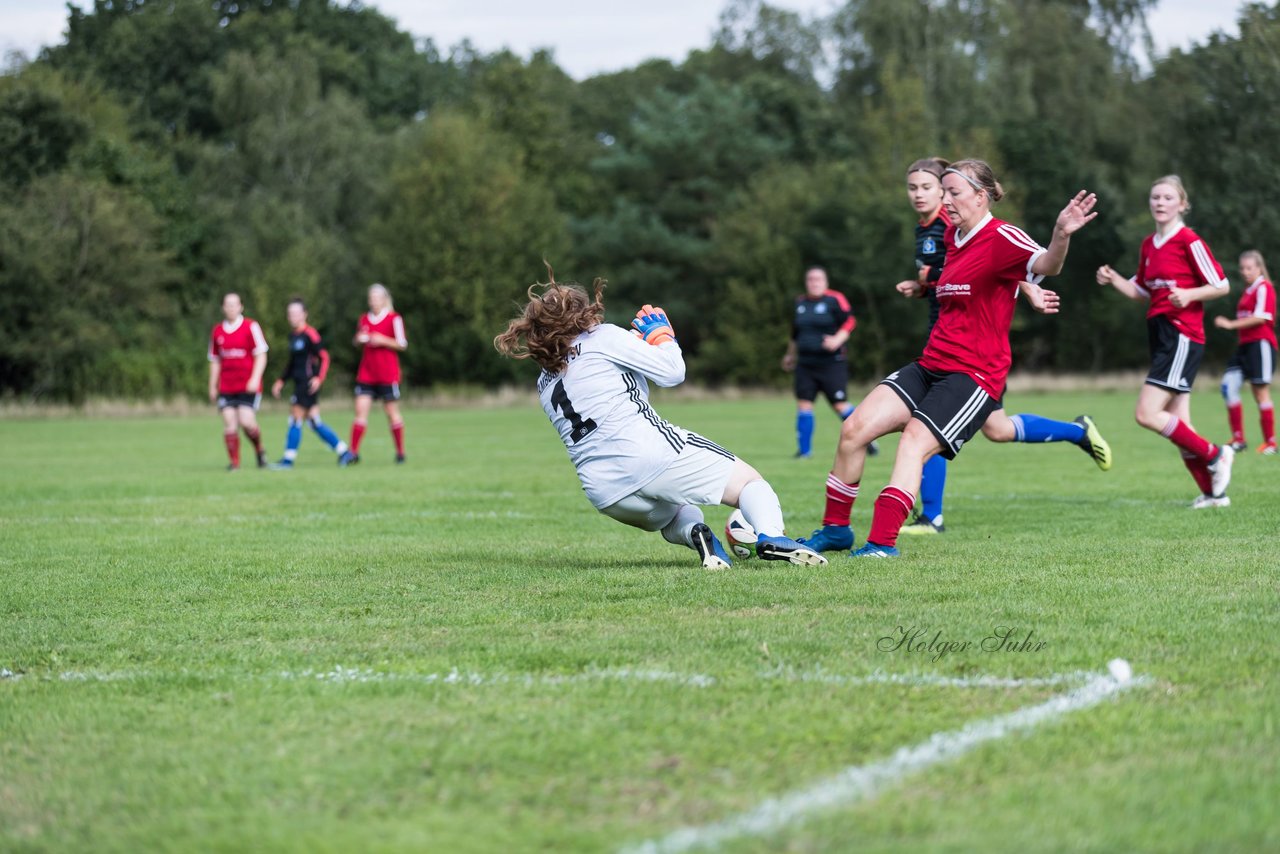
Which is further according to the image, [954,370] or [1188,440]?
[1188,440]

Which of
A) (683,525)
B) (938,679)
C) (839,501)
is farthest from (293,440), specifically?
(938,679)

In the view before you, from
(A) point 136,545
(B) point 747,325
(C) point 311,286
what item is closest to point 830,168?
(B) point 747,325

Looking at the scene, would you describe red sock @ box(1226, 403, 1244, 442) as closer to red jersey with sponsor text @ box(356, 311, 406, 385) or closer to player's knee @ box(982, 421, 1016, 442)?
player's knee @ box(982, 421, 1016, 442)

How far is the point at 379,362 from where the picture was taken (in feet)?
60.1

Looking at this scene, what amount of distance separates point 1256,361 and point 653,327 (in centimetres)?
1147

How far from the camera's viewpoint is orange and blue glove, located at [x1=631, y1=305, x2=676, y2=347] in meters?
7.06

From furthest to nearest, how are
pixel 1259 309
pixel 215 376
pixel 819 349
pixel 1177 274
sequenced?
pixel 819 349 → pixel 215 376 → pixel 1259 309 → pixel 1177 274

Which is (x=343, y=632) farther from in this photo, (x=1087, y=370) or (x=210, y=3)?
(x=210, y=3)

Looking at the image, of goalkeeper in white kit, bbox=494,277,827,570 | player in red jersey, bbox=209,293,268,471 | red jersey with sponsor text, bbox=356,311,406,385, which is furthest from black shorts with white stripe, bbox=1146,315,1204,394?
player in red jersey, bbox=209,293,268,471

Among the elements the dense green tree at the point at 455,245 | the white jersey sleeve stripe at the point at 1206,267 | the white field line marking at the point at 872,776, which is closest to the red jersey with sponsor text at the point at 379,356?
the white jersey sleeve stripe at the point at 1206,267

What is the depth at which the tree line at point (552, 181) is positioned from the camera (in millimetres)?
44906

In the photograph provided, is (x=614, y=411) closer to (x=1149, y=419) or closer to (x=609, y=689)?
(x=609, y=689)

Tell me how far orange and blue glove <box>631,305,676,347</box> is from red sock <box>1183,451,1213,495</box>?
4.25 metres

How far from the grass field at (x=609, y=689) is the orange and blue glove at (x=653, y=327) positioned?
1106 mm
